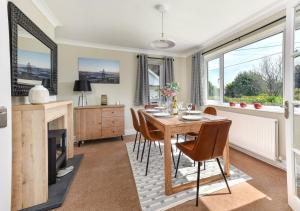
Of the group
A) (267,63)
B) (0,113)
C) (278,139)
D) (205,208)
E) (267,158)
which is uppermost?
(267,63)

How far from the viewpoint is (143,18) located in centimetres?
264

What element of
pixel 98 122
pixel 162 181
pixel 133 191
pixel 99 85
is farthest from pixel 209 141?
pixel 99 85

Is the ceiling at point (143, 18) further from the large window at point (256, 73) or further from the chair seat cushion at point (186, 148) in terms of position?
the chair seat cushion at point (186, 148)

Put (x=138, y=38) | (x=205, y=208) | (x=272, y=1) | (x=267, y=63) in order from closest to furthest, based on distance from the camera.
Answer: (x=205, y=208) < (x=272, y=1) < (x=267, y=63) < (x=138, y=38)

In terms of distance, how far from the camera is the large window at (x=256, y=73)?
2.55 meters

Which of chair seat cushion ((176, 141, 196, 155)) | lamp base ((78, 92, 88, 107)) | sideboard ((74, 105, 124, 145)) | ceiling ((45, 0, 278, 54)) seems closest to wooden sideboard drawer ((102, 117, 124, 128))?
sideboard ((74, 105, 124, 145))

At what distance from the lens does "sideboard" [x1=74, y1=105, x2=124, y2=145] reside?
3.45m

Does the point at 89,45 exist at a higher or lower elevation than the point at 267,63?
higher

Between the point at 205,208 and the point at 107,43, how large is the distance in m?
3.87

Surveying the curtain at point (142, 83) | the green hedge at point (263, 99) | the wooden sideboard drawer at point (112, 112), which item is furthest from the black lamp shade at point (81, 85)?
→ the green hedge at point (263, 99)

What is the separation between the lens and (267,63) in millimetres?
2715

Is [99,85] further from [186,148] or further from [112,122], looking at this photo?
[186,148]

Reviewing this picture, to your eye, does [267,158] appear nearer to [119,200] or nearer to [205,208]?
[205,208]

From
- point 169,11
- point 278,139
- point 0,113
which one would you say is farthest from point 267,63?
point 0,113
